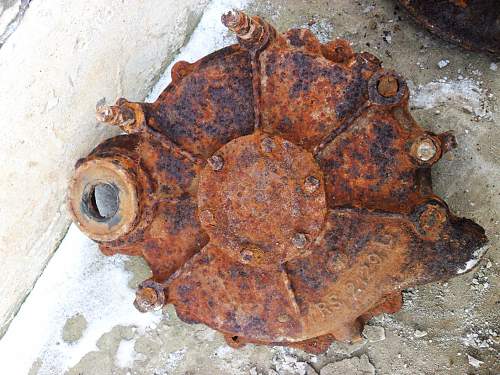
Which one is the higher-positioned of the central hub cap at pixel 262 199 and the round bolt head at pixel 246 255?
the central hub cap at pixel 262 199

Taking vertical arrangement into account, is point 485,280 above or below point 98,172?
below

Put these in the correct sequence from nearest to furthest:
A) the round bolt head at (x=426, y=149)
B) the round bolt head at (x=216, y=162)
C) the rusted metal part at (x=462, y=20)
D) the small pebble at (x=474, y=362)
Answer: the round bolt head at (x=426, y=149)
the round bolt head at (x=216, y=162)
the rusted metal part at (x=462, y=20)
the small pebble at (x=474, y=362)

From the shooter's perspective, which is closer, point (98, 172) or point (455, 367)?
point (98, 172)

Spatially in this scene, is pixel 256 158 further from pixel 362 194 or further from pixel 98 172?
pixel 98 172

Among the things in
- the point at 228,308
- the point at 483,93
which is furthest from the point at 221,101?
the point at 483,93

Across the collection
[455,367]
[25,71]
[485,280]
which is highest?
[25,71]

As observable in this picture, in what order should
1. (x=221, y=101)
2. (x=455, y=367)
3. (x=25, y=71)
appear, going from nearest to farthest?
Answer: (x=25, y=71) < (x=221, y=101) < (x=455, y=367)

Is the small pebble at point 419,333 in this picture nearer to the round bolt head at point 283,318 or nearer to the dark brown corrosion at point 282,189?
the dark brown corrosion at point 282,189

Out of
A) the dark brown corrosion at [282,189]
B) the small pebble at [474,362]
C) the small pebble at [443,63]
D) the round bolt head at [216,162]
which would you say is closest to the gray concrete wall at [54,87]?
the dark brown corrosion at [282,189]
